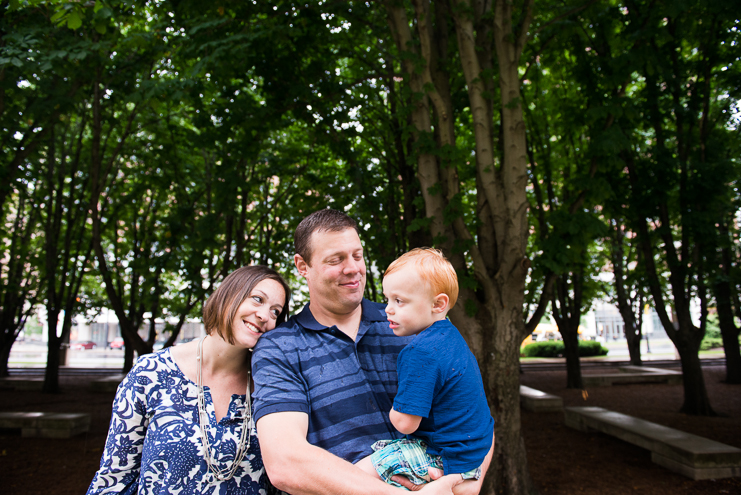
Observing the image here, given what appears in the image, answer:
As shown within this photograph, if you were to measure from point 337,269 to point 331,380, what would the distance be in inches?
16.8

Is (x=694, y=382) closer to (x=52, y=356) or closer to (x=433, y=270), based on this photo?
(x=433, y=270)

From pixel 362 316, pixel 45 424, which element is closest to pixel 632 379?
pixel 45 424

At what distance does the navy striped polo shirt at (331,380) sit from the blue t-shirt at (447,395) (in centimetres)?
19

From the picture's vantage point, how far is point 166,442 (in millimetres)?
1938

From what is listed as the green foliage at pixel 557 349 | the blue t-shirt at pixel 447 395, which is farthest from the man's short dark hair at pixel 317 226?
the green foliage at pixel 557 349

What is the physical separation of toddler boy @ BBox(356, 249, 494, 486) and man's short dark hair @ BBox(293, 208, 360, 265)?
275 millimetres

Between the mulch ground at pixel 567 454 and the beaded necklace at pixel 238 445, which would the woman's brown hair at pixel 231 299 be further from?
the mulch ground at pixel 567 454

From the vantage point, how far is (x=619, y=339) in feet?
192

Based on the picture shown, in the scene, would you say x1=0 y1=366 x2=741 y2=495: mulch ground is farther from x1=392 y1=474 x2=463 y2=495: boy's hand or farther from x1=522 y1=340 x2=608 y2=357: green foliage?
x1=522 y1=340 x2=608 y2=357: green foliage

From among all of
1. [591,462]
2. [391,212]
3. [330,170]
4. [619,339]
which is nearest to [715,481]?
[591,462]

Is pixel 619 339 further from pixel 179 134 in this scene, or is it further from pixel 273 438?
pixel 273 438

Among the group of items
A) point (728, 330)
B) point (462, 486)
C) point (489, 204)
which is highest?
point (489, 204)

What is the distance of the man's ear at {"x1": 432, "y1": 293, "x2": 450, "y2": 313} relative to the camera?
1.89 m

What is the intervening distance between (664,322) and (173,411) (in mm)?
10252
